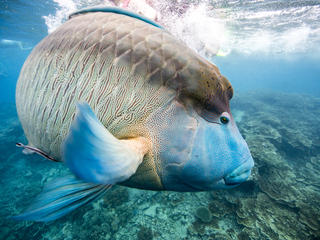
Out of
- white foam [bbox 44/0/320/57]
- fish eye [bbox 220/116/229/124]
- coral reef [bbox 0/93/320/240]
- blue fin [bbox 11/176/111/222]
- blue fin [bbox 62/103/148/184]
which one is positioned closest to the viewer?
blue fin [bbox 62/103/148/184]

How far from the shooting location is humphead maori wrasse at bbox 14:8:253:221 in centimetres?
107

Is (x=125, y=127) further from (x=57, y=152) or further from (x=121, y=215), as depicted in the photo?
(x=121, y=215)

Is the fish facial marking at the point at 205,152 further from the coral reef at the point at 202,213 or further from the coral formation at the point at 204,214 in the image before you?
the coral formation at the point at 204,214

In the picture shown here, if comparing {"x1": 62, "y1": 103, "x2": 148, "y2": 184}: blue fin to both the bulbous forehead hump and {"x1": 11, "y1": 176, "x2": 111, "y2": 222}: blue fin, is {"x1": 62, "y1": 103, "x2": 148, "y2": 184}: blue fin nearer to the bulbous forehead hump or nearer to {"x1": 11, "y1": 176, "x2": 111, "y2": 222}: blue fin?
{"x1": 11, "y1": 176, "x2": 111, "y2": 222}: blue fin

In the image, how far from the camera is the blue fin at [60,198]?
1012mm

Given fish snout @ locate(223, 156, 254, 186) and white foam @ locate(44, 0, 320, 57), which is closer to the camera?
fish snout @ locate(223, 156, 254, 186)

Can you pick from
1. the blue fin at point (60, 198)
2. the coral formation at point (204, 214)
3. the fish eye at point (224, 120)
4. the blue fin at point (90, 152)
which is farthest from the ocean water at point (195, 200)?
the fish eye at point (224, 120)

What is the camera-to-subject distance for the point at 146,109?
111 centimetres

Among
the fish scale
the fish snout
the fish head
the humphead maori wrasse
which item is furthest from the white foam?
the fish snout

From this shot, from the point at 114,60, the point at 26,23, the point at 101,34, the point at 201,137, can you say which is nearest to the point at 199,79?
the point at 201,137

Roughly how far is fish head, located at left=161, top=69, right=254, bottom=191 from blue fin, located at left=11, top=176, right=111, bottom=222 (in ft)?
1.70

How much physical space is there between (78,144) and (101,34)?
0.86 metres

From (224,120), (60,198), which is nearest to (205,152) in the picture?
(224,120)

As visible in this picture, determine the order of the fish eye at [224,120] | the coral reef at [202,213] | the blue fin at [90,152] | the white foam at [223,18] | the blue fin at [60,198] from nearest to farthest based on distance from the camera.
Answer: the blue fin at [90,152] → the blue fin at [60,198] → the fish eye at [224,120] → the coral reef at [202,213] → the white foam at [223,18]
